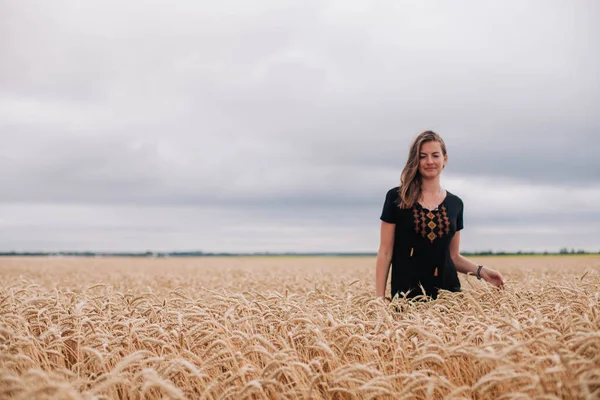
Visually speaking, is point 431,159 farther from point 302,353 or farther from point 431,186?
point 302,353

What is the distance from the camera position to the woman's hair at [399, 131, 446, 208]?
6352mm

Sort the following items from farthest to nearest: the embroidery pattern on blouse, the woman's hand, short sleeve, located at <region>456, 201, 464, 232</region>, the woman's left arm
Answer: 1. short sleeve, located at <region>456, 201, 464, 232</region>
2. the woman's left arm
3. the embroidery pattern on blouse
4. the woman's hand

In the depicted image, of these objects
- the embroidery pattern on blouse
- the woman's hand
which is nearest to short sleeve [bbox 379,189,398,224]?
the embroidery pattern on blouse

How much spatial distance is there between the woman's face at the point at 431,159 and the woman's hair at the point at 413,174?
0.19ft

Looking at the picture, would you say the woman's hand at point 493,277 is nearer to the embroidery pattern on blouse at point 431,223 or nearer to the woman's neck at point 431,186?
the embroidery pattern on blouse at point 431,223

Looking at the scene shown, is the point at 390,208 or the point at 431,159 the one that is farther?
the point at 390,208

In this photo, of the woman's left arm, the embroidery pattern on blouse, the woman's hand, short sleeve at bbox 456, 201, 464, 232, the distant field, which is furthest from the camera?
short sleeve at bbox 456, 201, 464, 232

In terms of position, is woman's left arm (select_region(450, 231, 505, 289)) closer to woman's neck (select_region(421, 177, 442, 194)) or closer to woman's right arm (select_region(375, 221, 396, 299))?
woman's neck (select_region(421, 177, 442, 194))

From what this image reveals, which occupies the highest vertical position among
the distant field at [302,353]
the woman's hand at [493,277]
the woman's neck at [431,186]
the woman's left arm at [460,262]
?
the woman's neck at [431,186]

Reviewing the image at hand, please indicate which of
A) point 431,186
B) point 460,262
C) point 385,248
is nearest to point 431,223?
point 431,186

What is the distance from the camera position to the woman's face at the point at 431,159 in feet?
20.8

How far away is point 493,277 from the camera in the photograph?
21.0 ft

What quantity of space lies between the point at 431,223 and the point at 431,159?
0.87 metres

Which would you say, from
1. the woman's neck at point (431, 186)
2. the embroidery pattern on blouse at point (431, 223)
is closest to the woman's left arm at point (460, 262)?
the embroidery pattern on blouse at point (431, 223)
